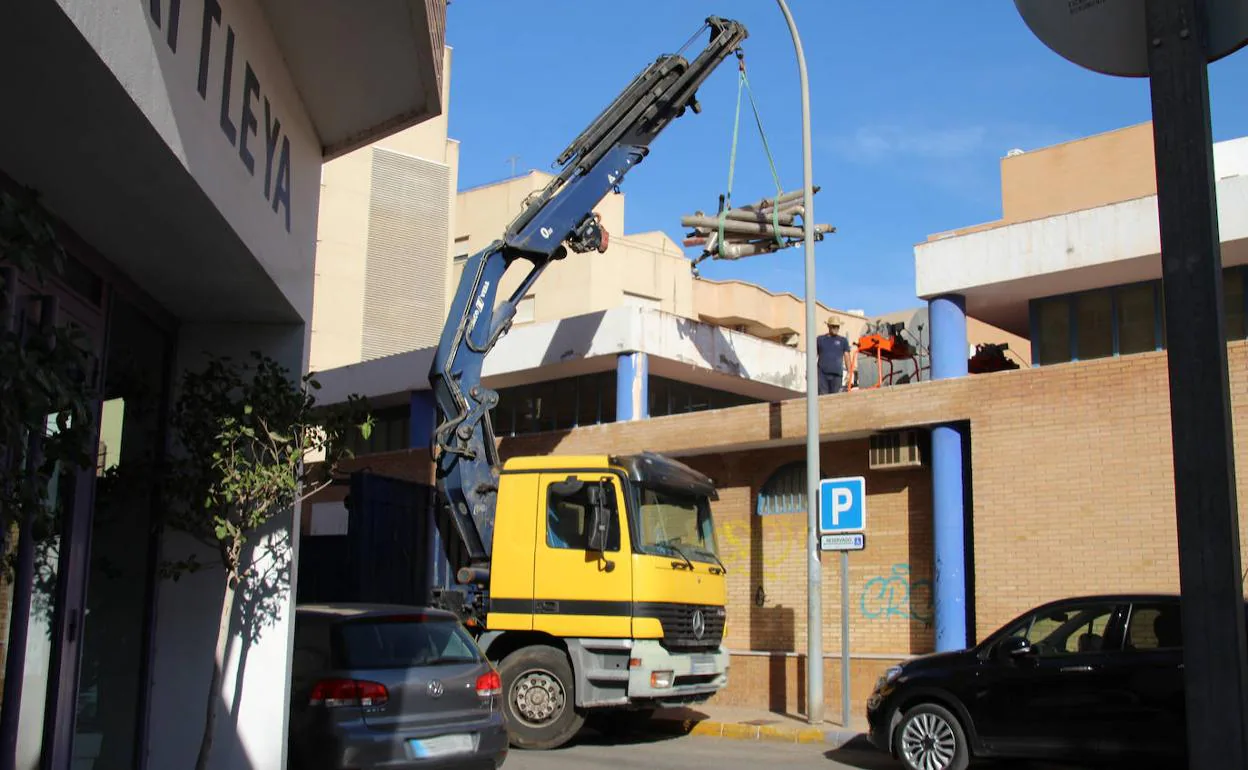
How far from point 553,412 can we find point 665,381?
7.46 ft

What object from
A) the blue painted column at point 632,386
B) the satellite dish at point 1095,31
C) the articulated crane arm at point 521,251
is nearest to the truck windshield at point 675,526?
the articulated crane arm at point 521,251

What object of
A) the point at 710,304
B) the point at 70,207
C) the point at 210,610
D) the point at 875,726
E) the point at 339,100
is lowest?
the point at 875,726

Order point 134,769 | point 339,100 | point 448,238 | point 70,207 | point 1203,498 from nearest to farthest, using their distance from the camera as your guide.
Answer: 1. point 1203,498
2. point 70,207
3. point 134,769
4. point 339,100
5. point 448,238

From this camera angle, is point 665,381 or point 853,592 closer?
point 853,592

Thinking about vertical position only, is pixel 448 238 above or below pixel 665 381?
above

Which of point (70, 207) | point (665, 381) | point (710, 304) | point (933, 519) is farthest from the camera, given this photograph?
point (710, 304)

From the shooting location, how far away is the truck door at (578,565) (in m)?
12.7

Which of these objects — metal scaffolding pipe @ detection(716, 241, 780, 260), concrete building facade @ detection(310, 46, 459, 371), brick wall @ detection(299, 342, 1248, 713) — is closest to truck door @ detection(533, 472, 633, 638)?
Answer: brick wall @ detection(299, 342, 1248, 713)

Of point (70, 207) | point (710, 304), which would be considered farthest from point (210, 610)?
point (710, 304)

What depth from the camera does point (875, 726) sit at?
1111 centimetres

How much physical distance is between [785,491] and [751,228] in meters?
4.38

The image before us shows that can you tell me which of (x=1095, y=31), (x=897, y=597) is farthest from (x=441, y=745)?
(x=897, y=597)

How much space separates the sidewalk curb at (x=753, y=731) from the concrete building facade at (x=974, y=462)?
4.01ft

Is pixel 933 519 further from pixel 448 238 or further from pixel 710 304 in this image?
pixel 710 304
